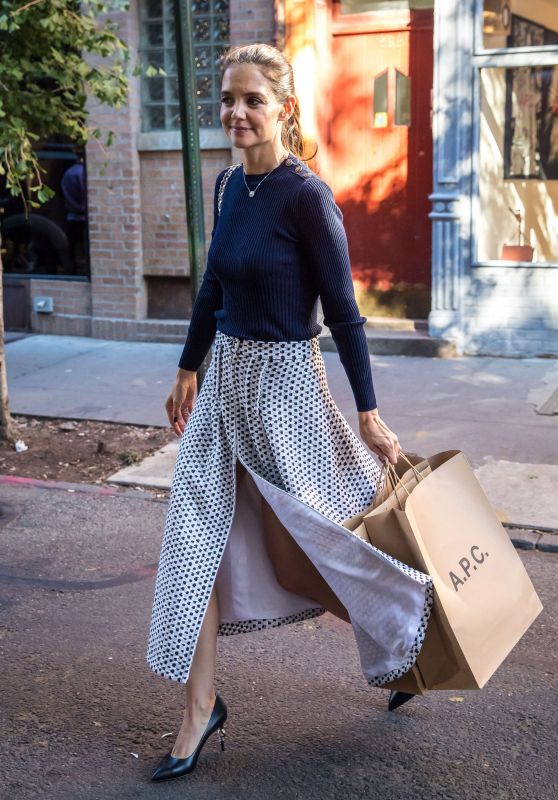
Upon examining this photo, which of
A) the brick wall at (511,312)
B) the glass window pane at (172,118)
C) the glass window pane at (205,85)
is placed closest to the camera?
the brick wall at (511,312)

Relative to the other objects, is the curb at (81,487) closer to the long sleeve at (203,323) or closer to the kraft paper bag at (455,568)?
the long sleeve at (203,323)

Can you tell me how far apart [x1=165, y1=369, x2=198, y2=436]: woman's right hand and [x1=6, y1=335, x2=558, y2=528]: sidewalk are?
261 cm

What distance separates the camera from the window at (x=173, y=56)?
11000mm

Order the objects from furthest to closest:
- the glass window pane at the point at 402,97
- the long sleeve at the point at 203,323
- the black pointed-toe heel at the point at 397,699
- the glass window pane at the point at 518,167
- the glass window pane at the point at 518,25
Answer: the glass window pane at the point at 402,97 < the glass window pane at the point at 518,167 < the glass window pane at the point at 518,25 < the black pointed-toe heel at the point at 397,699 < the long sleeve at the point at 203,323

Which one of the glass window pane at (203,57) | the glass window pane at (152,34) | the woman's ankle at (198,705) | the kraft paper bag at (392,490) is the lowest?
the woman's ankle at (198,705)

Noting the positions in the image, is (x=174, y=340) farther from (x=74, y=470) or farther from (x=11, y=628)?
(x=11, y=628)

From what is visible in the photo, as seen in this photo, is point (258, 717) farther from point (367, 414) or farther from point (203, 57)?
point (203, 57)

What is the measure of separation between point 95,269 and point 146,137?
1.43m

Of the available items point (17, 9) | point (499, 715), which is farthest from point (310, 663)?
point (17, 9)

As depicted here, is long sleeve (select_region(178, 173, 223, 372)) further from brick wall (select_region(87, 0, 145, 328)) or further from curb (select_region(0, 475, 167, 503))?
brick wall (select_region(87, 0, 145, 328))

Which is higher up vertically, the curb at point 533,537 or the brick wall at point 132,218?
the brick wall at point 132,218

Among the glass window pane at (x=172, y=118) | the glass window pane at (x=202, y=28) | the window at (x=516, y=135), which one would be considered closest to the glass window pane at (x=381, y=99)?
the window at (x=516, y=135)

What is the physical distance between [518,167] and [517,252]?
0.79 meters

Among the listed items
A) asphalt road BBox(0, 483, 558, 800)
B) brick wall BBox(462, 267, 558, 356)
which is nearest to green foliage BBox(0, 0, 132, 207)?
asphalt road BBox(0, 483, 558, 800)
